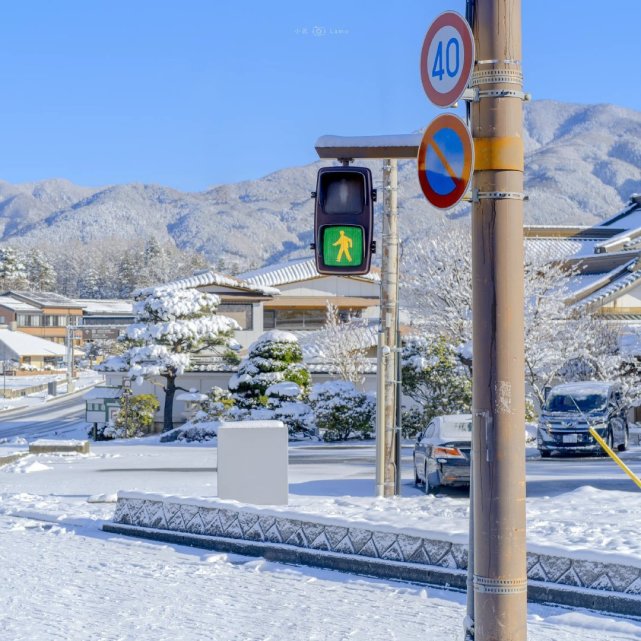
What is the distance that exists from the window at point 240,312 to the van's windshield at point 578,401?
98.1 ft

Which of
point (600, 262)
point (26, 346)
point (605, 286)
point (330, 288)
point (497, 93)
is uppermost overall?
point (330, 288)

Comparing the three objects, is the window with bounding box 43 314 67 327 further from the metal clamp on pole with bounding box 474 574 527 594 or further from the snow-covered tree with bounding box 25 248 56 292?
the metal clamp on pole with bounding box 474 574 527 594

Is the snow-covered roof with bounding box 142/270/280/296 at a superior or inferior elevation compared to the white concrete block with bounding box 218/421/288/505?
superior

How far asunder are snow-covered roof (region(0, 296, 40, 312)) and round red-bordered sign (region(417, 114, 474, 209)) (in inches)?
3984

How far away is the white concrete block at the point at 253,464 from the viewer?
14.4 meters

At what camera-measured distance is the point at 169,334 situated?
138ft

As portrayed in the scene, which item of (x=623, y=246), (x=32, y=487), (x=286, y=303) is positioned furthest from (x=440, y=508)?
(x=286, y=303)

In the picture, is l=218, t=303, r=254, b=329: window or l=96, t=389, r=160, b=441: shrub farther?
l=218, t=303, r=254, b=329: window

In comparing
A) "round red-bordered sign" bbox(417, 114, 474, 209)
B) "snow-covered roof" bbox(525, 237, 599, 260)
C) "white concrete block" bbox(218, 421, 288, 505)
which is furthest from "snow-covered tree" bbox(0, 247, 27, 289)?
"round red-bordered sign" bbox(417, 114, 474, 209)

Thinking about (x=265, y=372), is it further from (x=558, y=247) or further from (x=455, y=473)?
(x=455, y=473)

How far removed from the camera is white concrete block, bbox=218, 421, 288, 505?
1438 cm

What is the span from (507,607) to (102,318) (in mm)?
101863

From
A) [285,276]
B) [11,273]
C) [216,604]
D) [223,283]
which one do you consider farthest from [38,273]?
[216,604]

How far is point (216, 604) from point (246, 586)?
90 cm
